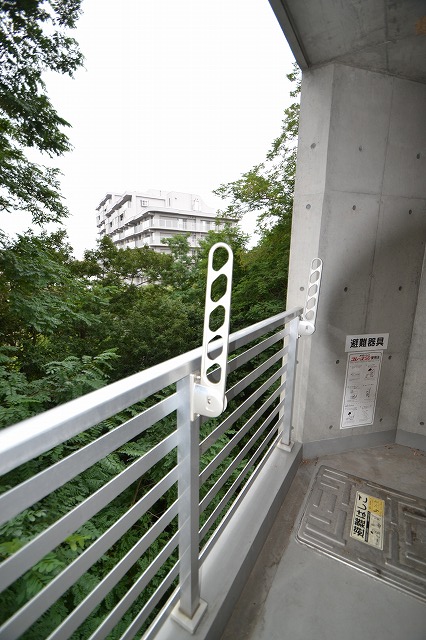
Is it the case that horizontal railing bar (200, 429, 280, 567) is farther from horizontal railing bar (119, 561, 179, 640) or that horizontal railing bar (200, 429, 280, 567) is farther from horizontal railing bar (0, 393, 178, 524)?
horizontal railing bar (0, 393, 178, 524)

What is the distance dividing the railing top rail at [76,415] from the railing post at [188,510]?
0.42 ft

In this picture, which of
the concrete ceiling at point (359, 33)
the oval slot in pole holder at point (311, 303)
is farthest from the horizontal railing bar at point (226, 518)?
the concrete ceiling at point (359, 33)

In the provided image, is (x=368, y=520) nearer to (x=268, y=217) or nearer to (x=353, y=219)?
(x=353, y=219)

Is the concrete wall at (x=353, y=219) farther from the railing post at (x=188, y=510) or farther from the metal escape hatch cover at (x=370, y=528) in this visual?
the railing post at (x=188, y=510)

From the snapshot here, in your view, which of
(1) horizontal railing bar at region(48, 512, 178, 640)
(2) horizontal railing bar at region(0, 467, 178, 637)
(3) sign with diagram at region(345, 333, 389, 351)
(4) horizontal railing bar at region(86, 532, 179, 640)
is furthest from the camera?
(3) sign with diagram at region(345, 333, 389, 351)

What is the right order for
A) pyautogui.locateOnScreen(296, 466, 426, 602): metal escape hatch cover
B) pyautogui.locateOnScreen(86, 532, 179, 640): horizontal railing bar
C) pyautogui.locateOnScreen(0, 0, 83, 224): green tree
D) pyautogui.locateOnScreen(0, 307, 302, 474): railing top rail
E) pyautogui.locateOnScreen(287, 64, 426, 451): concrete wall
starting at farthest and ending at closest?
pyautogui.locateOnScreen(0, 0, 83, 224): green tree < pyautogui.locateOnScreen(287, 64, 426, 451): concrete wall < pyautogui.locateOnScreen(296, 466, 426, 602): metal escape hatch cover < pyautogui.locateOnScreen(86, 532, 179, 640): horizontal railing bar < pyautogui.locateOnScreen(0, 307, 302, 474): railing top rail

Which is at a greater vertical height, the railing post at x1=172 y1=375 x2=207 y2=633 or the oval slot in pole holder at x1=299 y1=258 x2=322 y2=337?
the oval slot in pole holder at x1=299 y1=258 x2=322 y2=337

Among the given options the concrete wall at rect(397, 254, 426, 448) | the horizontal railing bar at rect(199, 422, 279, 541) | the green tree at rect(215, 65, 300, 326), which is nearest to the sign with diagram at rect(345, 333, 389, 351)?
the concrete wall at rect(397, 254, 426, 448)

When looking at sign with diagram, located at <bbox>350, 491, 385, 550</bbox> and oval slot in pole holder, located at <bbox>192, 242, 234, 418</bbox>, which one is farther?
sign with diagram, located at <bbox>350, 491, 385, 550</bbox>

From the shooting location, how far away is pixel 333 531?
75.1 inches

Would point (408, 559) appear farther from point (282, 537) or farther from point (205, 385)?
point (205, 385)

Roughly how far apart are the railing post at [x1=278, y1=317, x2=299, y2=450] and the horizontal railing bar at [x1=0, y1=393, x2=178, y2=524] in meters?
1.51

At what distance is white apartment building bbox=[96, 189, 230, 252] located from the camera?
4306 cm

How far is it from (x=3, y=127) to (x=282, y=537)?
657 cm
